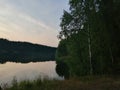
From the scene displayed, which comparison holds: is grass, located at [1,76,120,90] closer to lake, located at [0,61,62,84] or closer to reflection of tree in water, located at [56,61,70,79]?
lake, located at [0,61,62,84]

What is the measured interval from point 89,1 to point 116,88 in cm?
1584

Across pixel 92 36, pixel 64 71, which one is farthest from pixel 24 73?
pixel 92 36

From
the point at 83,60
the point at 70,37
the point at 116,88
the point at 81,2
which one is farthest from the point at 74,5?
the point at 116,88

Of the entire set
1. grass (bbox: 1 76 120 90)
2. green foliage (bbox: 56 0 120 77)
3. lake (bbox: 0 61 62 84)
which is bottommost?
grass (bbox: 1 76 120 90)

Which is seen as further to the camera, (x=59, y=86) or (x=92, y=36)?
(x=92, y=36)

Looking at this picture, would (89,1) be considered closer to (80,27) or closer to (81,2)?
(81,2)

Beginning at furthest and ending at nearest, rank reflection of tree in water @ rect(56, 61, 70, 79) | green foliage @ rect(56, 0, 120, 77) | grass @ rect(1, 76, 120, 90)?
reflection of tree in water @ rect(56, 61, 70, 79)
green foliage @ rect(56, 0, 120, 77)
grass @ rect(1, 76, 120, 90)

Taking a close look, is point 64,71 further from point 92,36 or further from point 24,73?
point 92,36

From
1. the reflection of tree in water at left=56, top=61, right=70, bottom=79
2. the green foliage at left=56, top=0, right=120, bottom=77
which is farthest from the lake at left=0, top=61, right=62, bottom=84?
the green foliage at left=56, top=0, right=120, bottom=77

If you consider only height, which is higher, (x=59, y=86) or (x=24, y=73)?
(x=24, y=73)

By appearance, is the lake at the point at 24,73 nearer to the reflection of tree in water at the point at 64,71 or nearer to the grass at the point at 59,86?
the reflection of tree in water at the point at 64,71

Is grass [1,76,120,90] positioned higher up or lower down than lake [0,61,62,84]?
lower down

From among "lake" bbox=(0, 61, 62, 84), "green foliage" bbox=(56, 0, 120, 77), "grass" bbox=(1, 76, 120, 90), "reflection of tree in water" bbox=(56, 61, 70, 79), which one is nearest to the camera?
"grass" bbox=(1, 76, 120, 90)

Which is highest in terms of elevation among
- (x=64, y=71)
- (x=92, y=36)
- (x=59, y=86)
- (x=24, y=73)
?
(x=92, y=36)
